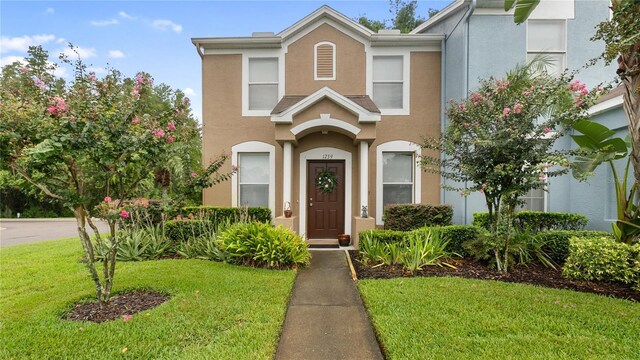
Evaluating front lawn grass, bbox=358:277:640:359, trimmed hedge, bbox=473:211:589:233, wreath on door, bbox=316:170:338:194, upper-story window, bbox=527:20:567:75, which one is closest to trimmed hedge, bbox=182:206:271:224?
wreath on door, bbox=316:170:338:194

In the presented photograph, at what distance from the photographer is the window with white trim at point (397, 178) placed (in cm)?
978

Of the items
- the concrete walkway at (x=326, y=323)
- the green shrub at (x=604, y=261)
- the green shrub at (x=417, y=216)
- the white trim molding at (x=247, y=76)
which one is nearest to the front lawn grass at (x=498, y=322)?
the concrete walkway at (x=326, y=323)

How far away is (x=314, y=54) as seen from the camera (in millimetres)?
9812

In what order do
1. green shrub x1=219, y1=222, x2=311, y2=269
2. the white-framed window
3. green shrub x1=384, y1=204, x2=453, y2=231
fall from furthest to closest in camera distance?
1. the white-framed window
2. green shrub x1=384, y1=204, x2=453, y2=231
3. green shrub x1=219, y1=222, x2=311, y2=269

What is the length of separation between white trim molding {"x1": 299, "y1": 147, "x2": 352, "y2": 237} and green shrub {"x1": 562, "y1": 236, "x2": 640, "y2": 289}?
5.44 meters

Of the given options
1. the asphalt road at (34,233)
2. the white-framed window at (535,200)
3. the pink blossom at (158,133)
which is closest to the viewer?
the pink blossom at (158,133)

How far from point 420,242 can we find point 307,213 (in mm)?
4130

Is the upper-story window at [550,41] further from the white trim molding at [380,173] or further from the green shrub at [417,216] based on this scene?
the green shrub at [417,216]

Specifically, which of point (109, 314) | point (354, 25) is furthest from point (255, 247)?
point (354, 25)

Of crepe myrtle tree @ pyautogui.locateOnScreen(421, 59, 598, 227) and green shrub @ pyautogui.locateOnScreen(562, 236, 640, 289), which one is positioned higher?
crepe myrtle tree @ pyautogui.locateOnScreen(421, 59, 598, 227)

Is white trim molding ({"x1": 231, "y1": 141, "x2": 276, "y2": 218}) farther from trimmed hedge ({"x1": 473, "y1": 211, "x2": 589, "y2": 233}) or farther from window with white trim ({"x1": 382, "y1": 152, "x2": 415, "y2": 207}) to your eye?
trimmed hedge ({"x1": 473, "y1": 211, "x2": 589, "y2": 233})

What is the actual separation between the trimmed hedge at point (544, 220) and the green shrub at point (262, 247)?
15.9 feet

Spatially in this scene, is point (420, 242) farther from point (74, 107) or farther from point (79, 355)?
point (74, 107)

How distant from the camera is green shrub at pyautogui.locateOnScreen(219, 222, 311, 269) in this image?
627 cm
